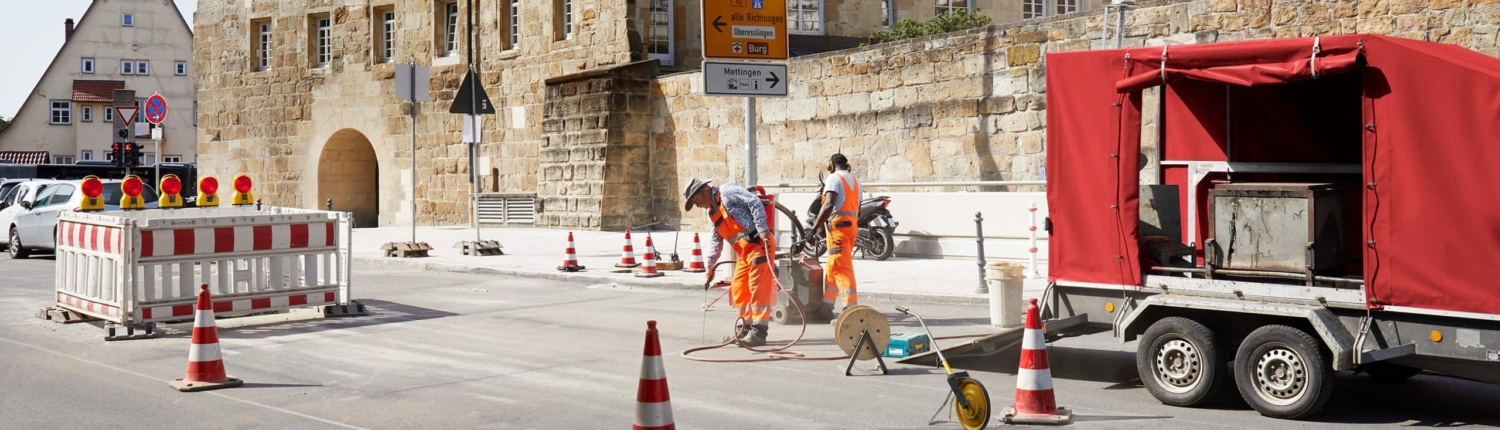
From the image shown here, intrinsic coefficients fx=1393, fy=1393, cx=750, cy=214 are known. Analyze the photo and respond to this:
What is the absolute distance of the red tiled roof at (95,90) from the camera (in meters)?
67.9

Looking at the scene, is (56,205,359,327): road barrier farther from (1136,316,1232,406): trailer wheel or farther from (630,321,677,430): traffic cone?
(1136,316,1232,406): trailer wheel

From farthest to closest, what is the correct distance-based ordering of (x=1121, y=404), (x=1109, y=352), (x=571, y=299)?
(x=571, y=299), (x=1109, y=352), (x=1121, y=404)

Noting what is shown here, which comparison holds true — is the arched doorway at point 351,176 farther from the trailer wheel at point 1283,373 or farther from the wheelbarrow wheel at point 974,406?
the trailer wheel at point 1283,373

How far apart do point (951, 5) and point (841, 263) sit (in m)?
19.6

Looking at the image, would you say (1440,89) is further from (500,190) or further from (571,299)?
(500,190)

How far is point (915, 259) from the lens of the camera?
17531 mm

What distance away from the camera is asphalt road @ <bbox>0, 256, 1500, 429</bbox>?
23.0 ft

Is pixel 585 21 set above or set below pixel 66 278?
above

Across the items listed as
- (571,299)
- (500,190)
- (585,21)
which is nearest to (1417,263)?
(571,299)

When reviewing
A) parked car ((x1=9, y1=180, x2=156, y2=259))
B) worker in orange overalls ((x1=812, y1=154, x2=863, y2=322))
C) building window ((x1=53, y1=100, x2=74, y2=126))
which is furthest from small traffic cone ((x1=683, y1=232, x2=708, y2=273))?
building window ((x1=53, y1=100, x2=74, y2=126))

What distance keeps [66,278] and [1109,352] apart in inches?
347

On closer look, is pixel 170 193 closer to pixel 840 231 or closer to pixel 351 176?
pixel 840 231

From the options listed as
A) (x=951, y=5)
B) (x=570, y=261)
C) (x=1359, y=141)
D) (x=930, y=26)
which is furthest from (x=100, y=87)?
(x=1359, y=141)

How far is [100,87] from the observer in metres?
68.4
